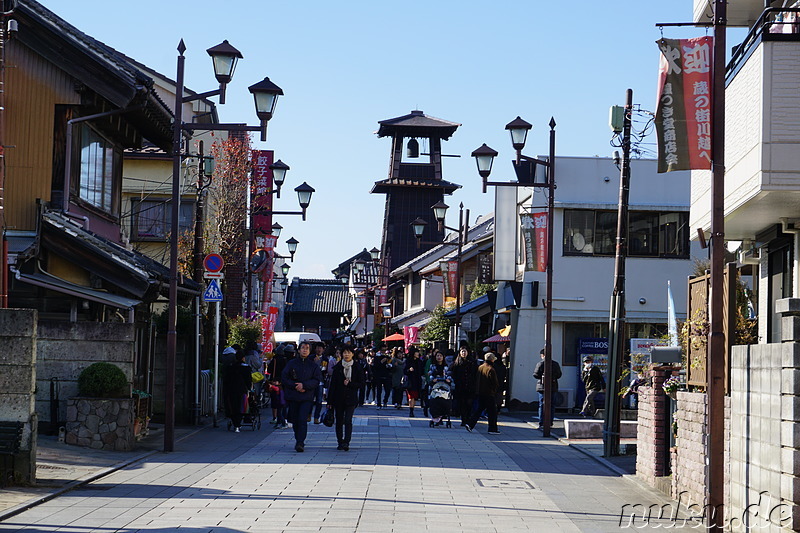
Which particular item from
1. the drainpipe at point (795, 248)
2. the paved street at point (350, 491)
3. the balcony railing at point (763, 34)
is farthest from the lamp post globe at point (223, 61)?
the drainpipe at point (795, 248)

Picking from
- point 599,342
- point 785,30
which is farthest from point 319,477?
point 599,342

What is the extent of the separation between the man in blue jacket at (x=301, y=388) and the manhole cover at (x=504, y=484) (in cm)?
460

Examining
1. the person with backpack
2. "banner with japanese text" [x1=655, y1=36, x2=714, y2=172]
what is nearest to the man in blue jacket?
"banner with japanese text" [x1=655, y1=36, x2=714, y2=172]

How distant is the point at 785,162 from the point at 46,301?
40.4ft

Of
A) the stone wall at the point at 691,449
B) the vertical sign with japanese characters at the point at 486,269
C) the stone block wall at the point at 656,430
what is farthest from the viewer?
the vertical sign with japanese characters at the point at 486,269

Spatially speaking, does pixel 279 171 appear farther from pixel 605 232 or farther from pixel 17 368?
pixel 17 368

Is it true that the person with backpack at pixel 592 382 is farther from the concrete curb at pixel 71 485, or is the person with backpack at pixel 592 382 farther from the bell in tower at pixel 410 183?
the bell in tower at pixel 410 183

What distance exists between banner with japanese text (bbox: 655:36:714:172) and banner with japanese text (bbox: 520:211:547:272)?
17.8 metres

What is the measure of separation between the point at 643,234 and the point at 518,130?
12.6 metres

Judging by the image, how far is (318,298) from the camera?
109188 millimetres

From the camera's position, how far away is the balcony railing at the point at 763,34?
1159 centimetres

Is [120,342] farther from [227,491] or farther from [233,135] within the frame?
[233,135]

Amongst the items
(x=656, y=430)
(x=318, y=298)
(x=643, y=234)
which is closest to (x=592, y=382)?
(x=643, y=234)

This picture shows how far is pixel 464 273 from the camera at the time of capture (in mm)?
51750
